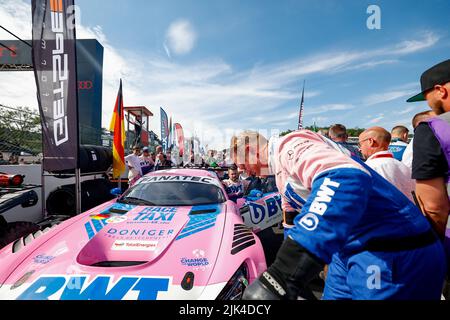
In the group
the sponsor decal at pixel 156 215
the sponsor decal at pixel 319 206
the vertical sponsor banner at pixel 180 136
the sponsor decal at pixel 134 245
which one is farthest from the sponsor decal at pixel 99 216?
the vertical sponsor banner at pixel 180 136

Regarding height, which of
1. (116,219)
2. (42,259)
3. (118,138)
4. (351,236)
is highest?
(118,138)

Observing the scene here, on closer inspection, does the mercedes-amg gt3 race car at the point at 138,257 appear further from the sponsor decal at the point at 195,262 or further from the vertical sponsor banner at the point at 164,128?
the vertical sponsor banner at the point at 164,128

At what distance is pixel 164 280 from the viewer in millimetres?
1406

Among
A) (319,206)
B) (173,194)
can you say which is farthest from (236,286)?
(173,194)

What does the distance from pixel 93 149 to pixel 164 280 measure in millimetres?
4741

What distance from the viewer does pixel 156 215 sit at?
7.55 feet

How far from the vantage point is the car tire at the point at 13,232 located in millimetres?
2348

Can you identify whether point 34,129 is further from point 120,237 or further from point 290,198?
point 290,198

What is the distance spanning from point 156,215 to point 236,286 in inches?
46.2

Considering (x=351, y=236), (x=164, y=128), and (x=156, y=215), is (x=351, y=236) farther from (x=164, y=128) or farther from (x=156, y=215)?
(x=164, y=128)

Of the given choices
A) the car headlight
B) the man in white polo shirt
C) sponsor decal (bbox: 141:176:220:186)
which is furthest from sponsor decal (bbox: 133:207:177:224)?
the man in white polo shirt

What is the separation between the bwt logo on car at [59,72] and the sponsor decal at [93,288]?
2721 mm
